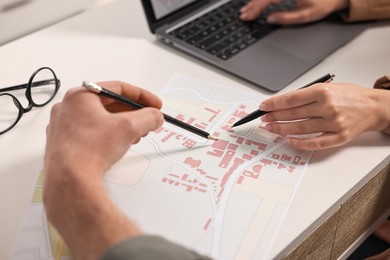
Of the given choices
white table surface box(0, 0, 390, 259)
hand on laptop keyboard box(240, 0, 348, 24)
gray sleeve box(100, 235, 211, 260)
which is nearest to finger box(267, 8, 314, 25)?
hand on laptop keyboard box(240, 0, 348, 24)

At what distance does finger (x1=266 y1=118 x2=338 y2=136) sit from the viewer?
0.75 metres

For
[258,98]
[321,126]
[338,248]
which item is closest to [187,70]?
[258,98]

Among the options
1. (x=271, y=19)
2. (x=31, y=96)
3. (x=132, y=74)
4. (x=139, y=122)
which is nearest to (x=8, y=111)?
(x=31, y=96)

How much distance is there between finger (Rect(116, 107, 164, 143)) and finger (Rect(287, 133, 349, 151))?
217 millimetres

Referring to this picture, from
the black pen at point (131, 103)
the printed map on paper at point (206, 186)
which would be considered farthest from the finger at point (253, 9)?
the black pen at point (131, 103)

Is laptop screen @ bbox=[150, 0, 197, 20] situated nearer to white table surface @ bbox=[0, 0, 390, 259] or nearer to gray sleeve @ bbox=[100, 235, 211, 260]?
white table surface @ bbox=[0, 0, 390, 259]

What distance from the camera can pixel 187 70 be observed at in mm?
932

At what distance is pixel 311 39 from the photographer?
39.6 inches

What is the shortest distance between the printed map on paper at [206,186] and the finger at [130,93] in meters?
0.07

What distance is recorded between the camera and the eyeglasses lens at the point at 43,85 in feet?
2.88

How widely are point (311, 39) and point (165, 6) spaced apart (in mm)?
300

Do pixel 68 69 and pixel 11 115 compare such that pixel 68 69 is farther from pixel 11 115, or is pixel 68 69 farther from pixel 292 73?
pixel 292 73

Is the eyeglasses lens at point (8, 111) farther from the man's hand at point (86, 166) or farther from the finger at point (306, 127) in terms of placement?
the finger at point (306, 127)

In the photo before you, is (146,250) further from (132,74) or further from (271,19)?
(271,19)
